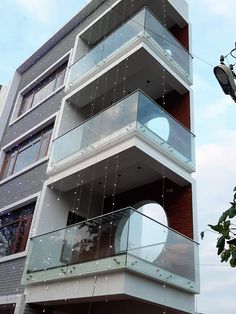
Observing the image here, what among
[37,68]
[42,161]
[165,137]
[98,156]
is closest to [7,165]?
[42,161]

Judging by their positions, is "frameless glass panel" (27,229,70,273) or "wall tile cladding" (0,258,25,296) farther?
"wall tile cladding" (0,258,25,296)

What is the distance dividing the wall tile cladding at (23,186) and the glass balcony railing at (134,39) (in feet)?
10.9

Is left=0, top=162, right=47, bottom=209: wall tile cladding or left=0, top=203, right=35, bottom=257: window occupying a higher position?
left=0, top=162, right=47, bottom=209: wall tile cladding

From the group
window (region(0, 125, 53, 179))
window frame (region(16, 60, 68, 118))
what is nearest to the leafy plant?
window (region(0, 125, 53, 179))

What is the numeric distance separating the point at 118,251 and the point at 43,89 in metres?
10.2

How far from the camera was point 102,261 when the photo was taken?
26.0ft

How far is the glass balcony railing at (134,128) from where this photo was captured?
9555mm

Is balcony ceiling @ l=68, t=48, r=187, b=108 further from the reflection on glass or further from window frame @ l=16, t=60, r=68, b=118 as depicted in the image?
the reflection on glass

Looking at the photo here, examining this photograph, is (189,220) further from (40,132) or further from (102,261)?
(40,132)

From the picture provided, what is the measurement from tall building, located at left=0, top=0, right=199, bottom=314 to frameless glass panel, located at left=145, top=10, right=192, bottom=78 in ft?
0.11

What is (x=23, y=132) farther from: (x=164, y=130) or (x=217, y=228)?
(x=217, y=228)

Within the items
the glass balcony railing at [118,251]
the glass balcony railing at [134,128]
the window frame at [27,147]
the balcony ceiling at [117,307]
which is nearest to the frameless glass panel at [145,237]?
the glass balcony railing at [118,251]

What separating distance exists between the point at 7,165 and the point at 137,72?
6.64 metres

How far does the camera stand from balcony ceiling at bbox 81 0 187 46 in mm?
13219
